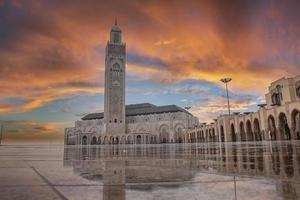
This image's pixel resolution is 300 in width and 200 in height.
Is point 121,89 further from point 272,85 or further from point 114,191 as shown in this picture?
point 114,191

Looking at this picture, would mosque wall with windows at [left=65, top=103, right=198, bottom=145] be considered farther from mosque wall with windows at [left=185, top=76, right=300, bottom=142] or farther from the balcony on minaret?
mosque wall with windows at [left=185, top=76, right=300, bottom=142]

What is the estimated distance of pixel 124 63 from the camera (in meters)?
91.6

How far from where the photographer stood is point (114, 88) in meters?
87.1

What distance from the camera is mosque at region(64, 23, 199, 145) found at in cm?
8456

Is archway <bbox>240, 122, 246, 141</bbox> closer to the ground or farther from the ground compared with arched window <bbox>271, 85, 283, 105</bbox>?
closer to the ground

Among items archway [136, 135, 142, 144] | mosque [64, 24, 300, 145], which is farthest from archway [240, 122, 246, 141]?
archway [136, 135, 142, 144]

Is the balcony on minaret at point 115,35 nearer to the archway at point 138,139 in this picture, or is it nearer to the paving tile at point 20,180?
the archway at point 138,139

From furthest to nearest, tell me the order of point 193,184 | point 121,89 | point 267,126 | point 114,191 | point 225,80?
point 121,89 → point 225,80 → point 267,126 → point 193,184 → point 114,191

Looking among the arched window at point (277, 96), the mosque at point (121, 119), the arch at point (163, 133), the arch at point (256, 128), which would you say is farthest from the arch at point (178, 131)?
the arch at point (256, 128)

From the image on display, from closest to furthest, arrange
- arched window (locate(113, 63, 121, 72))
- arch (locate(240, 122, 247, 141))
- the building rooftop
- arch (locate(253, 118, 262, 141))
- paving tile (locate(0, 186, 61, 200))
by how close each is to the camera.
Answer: paving tile (locate(0, 186, 61, 200)), arch (locate(253, 118, 262, 141)), arch (locate(240, 122, 247, 141)), arched window (locate(113, 63, 121, 72)), the building rooftop

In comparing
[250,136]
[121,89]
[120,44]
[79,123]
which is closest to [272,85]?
[250,136]

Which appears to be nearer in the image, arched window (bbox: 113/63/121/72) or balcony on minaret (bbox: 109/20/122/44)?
arched window (bbox: 113/63/121/72)

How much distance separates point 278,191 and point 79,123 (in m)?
A: 113

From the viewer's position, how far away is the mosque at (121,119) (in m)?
84.6
